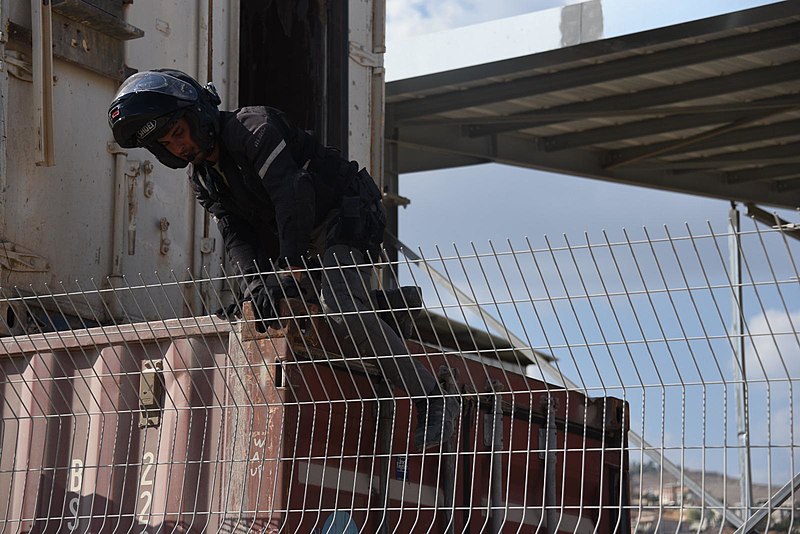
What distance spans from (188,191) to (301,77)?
1578 mm

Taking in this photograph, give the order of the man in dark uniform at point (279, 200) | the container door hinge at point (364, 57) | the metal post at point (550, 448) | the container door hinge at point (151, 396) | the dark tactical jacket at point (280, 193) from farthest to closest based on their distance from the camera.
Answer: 1. the container door hinge at point (364, 57)
2. the metal post at point (550, 448)
3. the dark tactical jacket at point (280, 193)
4. the container door hinge at point (151, 396)
5. the man in dark uniform at point (279, 200)

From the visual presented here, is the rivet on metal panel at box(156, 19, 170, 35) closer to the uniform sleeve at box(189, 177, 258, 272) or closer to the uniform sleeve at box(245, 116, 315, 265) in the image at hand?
the uniform sleeve at box(189, 177, 258, 272)

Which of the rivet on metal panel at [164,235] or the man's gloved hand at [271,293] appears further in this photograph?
the rivet on metal panel at [164,235]

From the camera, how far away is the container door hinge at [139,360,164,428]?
577 cm

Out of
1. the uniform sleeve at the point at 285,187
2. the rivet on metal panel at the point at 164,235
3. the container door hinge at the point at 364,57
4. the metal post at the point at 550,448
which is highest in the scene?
the container door hinge at the point at 364,57

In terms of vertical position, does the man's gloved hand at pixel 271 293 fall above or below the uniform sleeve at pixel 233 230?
below

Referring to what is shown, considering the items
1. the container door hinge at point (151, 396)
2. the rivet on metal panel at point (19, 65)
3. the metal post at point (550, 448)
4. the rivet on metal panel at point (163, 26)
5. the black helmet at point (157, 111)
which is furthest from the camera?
the rivet on metal panel at point (163, 26)

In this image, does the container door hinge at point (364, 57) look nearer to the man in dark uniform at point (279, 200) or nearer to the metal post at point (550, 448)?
the man in dark uniform at point (279, 200)

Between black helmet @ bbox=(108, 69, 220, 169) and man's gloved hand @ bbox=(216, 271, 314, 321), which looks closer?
man's gloved hand @ bbox=(216, 271, 314, 321)

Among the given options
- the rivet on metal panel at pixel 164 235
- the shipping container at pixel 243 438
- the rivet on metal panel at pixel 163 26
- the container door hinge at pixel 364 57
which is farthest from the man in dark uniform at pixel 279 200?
the container door hinge at pixel 364 57

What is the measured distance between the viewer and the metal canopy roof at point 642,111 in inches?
502

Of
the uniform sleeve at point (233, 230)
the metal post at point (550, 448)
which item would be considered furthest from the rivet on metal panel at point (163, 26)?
the metal post at point (550, 448)

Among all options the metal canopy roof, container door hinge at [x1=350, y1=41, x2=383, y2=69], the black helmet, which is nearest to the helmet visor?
the black helmet

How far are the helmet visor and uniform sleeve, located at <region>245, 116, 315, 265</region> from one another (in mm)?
366
